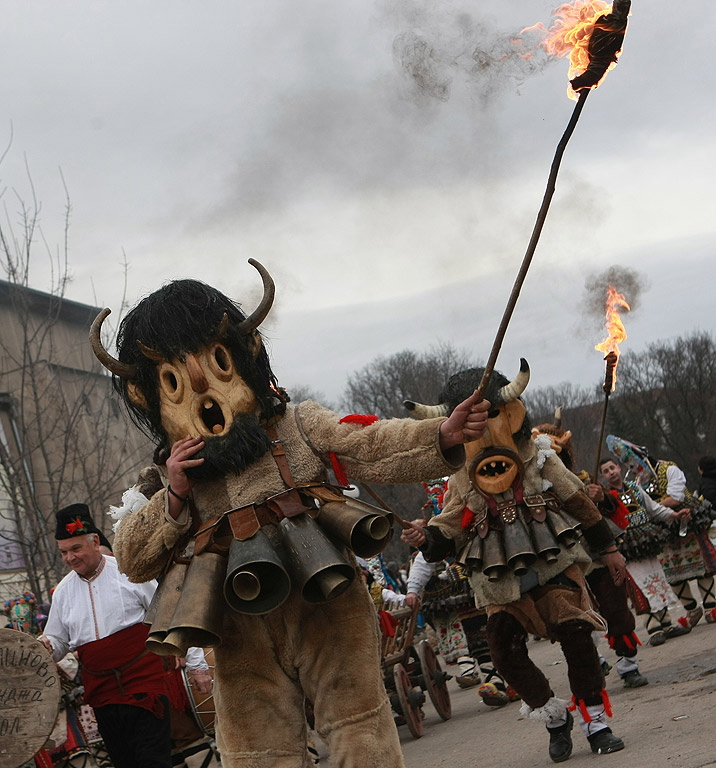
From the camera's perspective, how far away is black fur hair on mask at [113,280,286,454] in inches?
180

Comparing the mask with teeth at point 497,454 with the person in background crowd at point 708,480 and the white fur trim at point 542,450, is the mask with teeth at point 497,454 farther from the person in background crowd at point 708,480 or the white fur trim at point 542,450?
the person in background crowd at point 708,480

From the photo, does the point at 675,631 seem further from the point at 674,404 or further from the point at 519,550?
the point at 674,404

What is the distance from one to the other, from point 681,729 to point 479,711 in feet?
14.1

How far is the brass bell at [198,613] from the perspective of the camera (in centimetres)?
405

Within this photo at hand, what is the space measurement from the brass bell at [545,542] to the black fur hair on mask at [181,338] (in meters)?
2.25

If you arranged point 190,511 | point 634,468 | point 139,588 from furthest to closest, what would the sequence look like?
point 634,468 < point 139,588 < point 190,511

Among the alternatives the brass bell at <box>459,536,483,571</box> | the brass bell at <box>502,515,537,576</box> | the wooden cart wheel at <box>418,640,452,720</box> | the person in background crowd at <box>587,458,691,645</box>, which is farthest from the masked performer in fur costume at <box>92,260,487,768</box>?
the person in background crowd at <box>587,458,691,645</box>

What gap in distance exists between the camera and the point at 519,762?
658 centimetres

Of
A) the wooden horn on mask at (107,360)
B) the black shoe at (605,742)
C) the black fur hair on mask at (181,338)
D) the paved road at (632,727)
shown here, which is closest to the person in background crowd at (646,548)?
the paved road at (632,727)

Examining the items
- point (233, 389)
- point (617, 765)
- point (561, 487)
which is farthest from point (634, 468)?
point (233, 389)

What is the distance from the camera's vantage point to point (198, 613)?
13.3 feet

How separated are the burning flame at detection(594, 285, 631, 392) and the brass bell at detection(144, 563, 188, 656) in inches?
145

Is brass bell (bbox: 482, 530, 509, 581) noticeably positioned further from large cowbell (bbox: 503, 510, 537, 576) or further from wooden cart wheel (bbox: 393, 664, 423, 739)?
wooden cart wheel (bbox: 393, 664, 423, 739)

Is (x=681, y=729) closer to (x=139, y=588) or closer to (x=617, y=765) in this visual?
(x=617, y=765)
